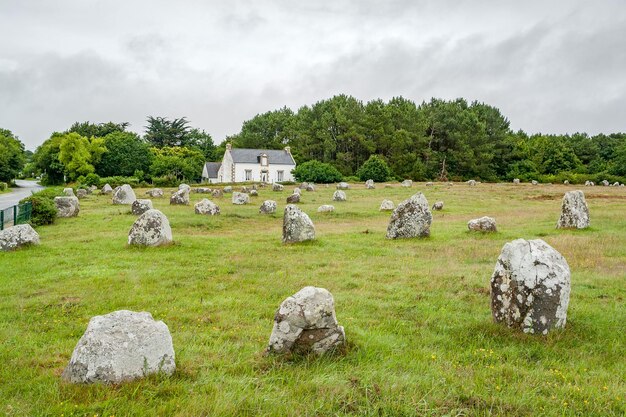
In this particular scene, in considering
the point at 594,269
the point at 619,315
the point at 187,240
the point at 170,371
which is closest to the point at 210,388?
the point at 170,371

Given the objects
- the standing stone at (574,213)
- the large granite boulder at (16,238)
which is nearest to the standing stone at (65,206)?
the large granite boulder at (16,238)

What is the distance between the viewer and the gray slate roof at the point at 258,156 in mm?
96375

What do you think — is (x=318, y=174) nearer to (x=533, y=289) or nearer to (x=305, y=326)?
(x=533, y=289)

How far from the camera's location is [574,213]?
21.6 meters

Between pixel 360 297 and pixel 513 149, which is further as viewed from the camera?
pixel 513 149

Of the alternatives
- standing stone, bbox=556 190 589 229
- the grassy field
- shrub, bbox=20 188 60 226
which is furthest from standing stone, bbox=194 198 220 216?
standing stone, bbox=556 190 589 229

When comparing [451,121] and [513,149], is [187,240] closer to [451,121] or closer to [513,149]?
[451,121]

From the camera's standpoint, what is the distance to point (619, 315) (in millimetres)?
9117

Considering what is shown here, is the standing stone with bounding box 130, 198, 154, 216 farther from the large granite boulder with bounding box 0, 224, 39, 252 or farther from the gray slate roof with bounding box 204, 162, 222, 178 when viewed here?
→ the gray slate roof with bounding box 204, 162, 222, 178

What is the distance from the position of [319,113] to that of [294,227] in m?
87.5

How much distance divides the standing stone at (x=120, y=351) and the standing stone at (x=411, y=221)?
47.9 feet

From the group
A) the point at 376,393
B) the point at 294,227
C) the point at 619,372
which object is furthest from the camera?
the point at 294,227

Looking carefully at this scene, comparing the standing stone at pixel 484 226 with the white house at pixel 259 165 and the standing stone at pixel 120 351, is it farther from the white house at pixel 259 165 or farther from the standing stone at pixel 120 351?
the white house at pixel 259 165

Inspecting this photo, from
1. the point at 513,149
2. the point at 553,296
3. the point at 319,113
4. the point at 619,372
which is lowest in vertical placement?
the point at 619,372
